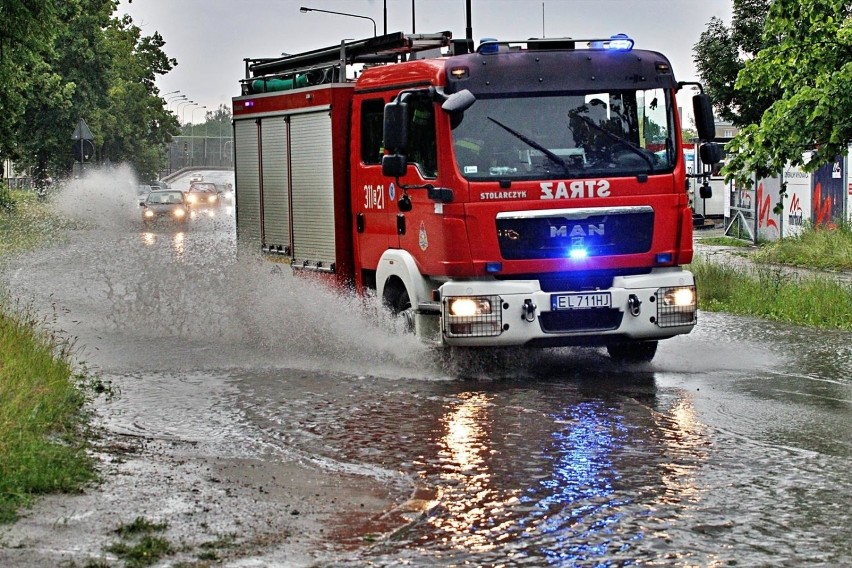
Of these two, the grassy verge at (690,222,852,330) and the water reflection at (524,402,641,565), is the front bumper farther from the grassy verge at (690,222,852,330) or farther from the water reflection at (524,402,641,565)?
the grassy verge at (690,222,852,330)

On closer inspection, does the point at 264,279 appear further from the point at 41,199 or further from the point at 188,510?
the point at 41,199

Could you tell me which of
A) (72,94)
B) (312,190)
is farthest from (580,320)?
(72,94)

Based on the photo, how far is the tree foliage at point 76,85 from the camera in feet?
60.9

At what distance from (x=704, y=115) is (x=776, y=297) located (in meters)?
6.44

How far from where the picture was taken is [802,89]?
1739cm

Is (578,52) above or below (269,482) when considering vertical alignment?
above

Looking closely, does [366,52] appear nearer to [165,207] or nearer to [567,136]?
[567,136]

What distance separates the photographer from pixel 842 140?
17.3 meters

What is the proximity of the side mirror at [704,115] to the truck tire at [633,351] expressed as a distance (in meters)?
1.96

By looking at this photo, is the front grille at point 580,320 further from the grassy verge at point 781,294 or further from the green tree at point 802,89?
the green tree at point 802,89

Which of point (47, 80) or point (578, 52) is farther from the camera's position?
point (47, 80)

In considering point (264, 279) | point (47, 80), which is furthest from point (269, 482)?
point (47, 80)

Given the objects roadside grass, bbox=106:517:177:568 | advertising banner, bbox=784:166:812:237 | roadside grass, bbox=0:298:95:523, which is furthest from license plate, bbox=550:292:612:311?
advertising banner, bbox=784:166:812:237

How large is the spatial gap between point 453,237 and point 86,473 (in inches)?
189
